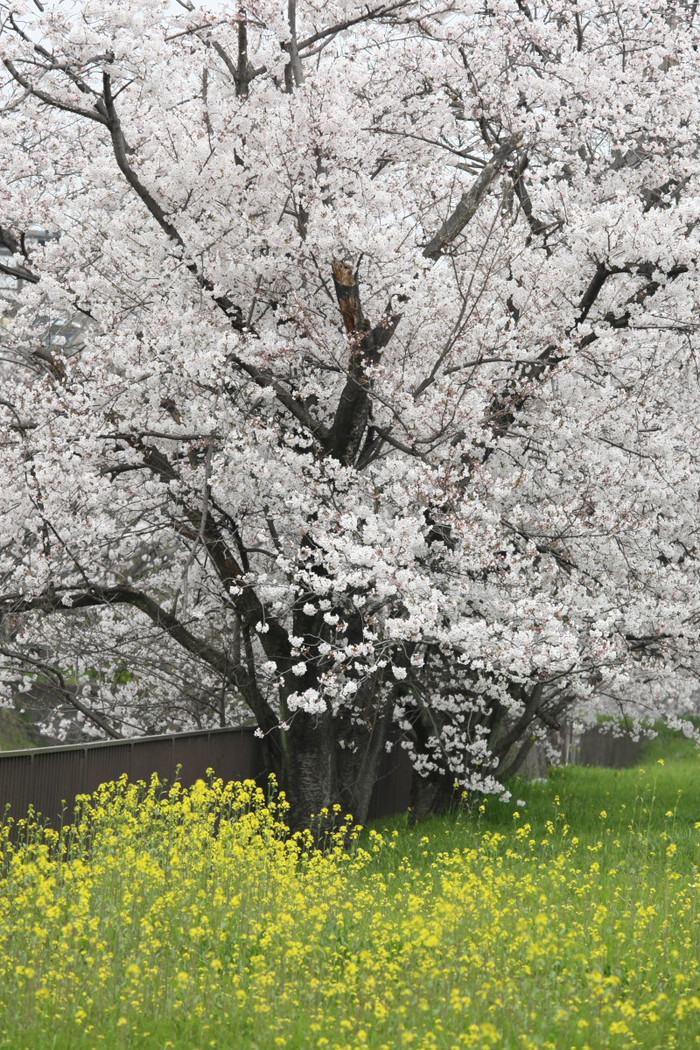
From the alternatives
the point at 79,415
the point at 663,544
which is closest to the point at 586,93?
the point at 663,544

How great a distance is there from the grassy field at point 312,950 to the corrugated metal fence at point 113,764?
10.7 inches

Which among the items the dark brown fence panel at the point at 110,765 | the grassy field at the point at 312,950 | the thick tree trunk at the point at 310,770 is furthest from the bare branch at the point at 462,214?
the grassy field at the point at 312,950

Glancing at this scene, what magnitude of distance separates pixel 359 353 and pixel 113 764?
3.99m

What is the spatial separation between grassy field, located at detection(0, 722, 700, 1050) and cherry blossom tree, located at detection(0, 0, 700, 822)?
1955 mm

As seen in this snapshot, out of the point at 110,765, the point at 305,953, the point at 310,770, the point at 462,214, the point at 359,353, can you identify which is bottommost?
the point at 305,953

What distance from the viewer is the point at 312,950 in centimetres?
670

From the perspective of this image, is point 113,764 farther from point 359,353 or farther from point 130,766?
point 359,353

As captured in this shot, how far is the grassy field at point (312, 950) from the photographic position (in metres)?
5.59

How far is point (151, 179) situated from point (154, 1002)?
7.50 meters

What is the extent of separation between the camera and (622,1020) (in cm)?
576

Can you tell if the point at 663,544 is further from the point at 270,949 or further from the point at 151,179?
the point at 270,949

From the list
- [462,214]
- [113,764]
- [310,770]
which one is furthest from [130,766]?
[462,214]

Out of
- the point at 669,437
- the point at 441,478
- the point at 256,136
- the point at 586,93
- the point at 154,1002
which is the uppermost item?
the point at 586,93

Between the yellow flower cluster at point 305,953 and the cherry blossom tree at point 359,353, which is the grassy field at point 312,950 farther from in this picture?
the cherry blossom tree at point 359,353
